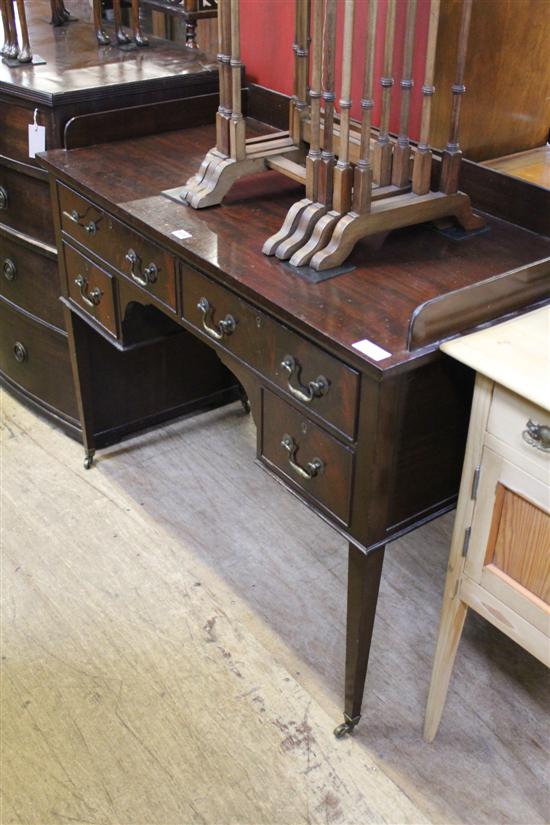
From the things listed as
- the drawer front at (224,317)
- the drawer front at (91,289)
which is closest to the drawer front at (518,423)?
the drawer front at (224,317)

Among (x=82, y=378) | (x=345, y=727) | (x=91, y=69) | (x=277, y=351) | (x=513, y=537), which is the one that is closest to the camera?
(x=513, y=537)

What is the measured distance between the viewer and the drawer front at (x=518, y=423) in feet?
4.48

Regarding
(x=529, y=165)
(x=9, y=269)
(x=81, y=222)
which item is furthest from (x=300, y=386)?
(x=9, y=269)

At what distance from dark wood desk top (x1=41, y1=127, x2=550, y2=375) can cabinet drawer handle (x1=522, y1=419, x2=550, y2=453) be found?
0.19 m

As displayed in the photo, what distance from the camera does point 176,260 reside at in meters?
1.82

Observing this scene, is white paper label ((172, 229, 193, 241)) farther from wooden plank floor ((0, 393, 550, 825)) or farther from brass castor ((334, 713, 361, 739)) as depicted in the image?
brass castor ((334, 713, 361, 739))

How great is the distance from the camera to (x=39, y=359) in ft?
8.91

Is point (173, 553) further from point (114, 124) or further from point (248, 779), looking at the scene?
point (114, 124)

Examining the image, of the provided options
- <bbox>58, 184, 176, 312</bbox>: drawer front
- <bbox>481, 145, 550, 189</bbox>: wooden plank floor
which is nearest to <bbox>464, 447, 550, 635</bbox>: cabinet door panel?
<bbox>481, 145, 550, 189</bbox>: wooden plank floor

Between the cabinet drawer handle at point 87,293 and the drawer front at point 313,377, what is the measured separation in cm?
71

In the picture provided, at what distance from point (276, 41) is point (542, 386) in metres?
1.38

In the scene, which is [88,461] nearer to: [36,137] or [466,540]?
[36,137]

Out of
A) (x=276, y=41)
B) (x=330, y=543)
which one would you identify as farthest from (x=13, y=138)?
(x=330, y=543)

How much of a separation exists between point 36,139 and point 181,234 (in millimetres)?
690
